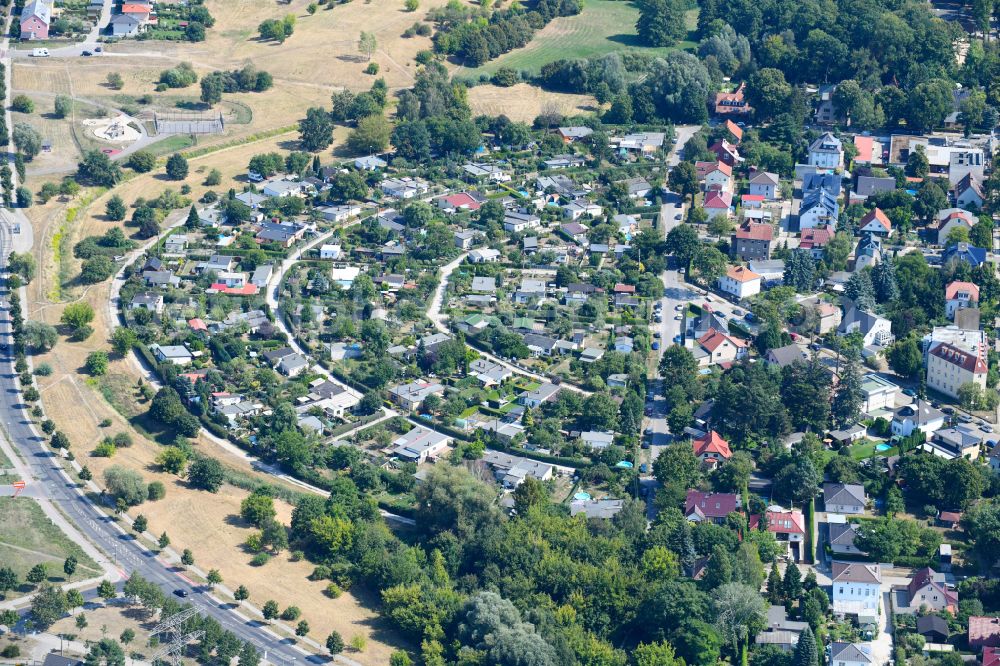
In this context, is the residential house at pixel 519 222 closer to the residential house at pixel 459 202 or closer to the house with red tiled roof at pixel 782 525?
the residential house at pixel 459 202

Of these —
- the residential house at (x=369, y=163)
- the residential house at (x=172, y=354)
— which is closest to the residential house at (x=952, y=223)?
the residential house at (x=369, y=163)

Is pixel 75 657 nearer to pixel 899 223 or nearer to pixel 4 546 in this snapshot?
pixel 4 546

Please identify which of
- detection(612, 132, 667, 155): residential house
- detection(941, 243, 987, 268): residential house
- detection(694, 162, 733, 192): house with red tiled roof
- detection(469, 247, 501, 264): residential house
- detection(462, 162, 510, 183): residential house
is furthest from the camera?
detection(612, 132, 667, 155): residential house

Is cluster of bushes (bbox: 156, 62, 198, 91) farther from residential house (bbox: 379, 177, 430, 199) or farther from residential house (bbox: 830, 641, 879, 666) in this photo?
residential house (bbox: 830, 641, 879, 666)

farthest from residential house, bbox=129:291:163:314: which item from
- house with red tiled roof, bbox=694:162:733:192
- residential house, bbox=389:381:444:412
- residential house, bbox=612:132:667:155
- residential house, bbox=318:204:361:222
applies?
residential house, bbox=612:132:667:155

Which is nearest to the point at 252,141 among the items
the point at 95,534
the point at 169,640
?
the point at 95,534

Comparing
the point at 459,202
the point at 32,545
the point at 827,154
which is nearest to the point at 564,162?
the point at 459,202
